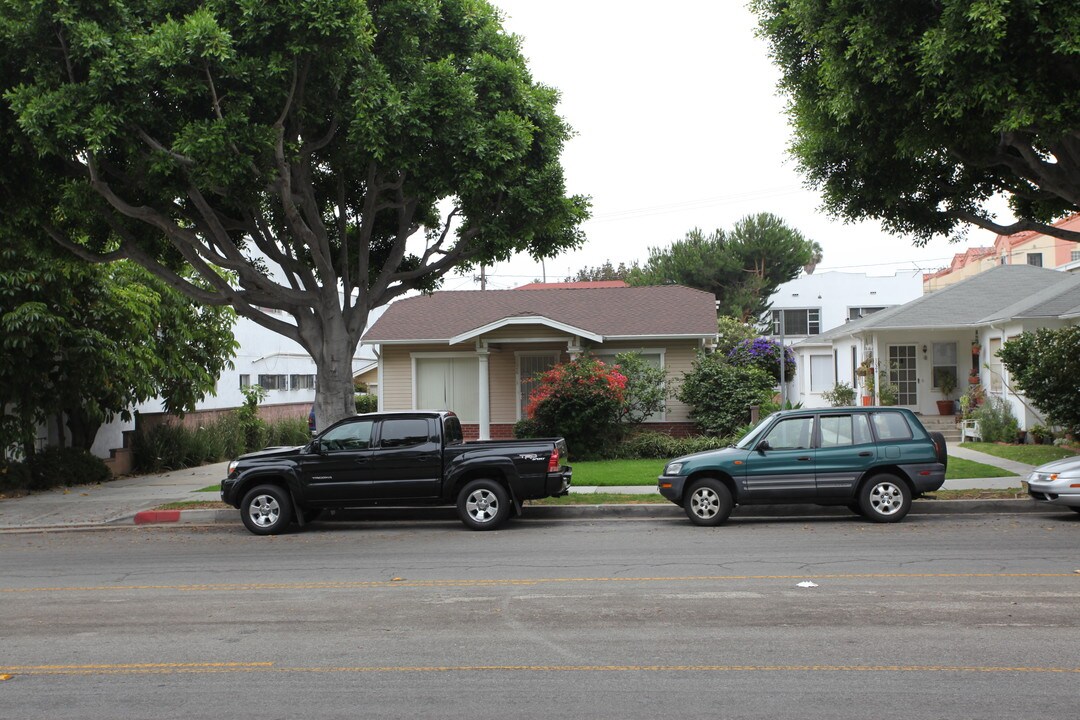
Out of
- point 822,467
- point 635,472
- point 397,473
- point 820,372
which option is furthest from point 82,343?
point 820,372

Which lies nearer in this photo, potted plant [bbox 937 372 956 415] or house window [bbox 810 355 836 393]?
potted plant [bbox 937 372 956 415]

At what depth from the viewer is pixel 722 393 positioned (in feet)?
79.7

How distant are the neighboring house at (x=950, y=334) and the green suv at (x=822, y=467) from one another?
1320 centimetres

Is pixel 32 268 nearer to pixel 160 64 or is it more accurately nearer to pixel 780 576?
pixel 160 64

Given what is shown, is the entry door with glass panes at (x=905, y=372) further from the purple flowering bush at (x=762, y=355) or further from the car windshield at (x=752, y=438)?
the car windshield at (x=752, y=438)

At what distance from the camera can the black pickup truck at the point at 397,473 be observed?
13.4 m

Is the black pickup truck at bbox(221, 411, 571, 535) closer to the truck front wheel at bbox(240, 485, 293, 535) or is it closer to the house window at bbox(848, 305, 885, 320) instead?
the truck front wheel at bbox(240, 485, 293, 535)

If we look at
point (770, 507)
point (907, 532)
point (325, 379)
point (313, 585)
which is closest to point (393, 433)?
point (325, 379)

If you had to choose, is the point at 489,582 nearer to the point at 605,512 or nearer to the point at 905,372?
the point at 605,512

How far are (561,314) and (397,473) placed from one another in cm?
1476

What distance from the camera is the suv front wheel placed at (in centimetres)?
1306

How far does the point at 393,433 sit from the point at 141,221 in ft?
22.0

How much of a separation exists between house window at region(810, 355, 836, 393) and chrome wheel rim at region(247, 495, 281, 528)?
3005 centimetres

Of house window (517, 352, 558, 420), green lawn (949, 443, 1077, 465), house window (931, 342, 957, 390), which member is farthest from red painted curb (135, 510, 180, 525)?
house window (931, 342, 957, 390)
